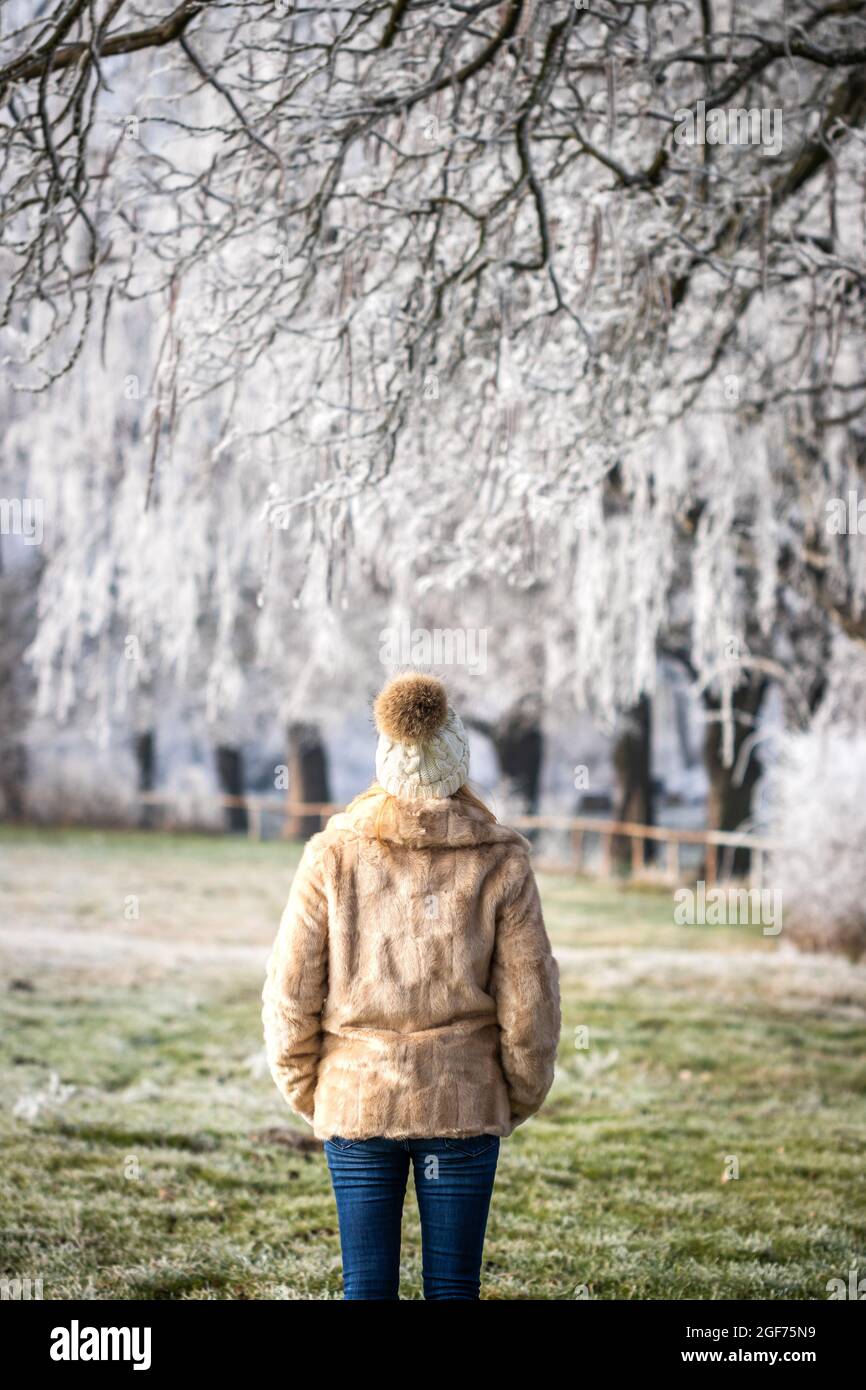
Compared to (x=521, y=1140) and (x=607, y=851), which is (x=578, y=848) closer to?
(x=607, y=851)

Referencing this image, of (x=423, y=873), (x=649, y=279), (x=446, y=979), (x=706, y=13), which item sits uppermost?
(x=706, y=13)

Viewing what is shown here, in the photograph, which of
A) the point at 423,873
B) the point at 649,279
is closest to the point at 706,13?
the point at 649,279

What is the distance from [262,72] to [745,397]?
2.76 meters

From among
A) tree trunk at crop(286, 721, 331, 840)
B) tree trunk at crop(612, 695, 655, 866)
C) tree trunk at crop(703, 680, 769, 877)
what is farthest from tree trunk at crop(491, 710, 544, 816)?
tree trunk at crop(703, 680, 769, 877)

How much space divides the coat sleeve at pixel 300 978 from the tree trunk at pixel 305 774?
17.9 meters

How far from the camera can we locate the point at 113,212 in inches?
155

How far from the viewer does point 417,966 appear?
2.60 metres

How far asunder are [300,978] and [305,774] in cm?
1881

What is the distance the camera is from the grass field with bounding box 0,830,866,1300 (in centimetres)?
385

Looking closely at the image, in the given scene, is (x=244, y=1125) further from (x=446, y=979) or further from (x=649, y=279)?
(x=649, y=279)

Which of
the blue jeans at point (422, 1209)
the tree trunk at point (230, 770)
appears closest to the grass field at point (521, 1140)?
the blue jeans at point (422, 1209)

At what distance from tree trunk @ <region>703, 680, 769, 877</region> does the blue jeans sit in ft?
42.7

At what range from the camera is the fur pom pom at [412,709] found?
2.66 metres

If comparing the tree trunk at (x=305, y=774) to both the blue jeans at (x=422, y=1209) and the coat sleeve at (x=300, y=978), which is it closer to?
the coat sleeve at (x=300, y=978)
